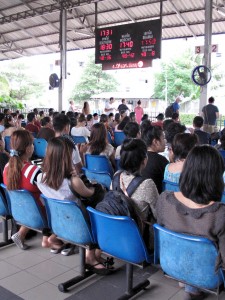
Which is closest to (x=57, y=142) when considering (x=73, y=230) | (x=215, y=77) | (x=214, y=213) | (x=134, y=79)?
(x=73, y=230)


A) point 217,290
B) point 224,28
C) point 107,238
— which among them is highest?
point 224,28

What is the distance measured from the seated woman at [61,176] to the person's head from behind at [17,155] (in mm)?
236

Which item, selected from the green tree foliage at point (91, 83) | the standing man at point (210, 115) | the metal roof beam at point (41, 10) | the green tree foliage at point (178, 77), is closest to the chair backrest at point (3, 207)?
the standing man at point (210, 115)

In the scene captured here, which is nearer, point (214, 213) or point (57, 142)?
point (214, 213)

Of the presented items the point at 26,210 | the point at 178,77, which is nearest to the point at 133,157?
the point at 26,210

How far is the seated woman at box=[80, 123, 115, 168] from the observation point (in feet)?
14.5

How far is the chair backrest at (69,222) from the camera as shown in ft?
8.04

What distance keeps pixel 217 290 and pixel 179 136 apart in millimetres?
1635

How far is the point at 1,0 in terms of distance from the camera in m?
13.3

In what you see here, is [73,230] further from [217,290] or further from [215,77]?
[215,77]

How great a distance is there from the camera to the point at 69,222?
8.28 feet

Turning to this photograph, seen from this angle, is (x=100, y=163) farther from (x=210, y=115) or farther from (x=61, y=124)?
(x=210, y=115)

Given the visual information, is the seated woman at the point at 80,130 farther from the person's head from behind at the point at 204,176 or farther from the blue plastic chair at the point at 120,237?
the person's head from behind at the point at 204,176

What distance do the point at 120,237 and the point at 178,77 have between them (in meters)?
→ 28.3
